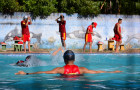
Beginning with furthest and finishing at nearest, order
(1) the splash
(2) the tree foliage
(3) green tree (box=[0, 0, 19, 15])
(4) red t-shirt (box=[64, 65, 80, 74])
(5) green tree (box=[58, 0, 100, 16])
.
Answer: (5) green tree (box=[58, 0, 100, 16]) → (2) the tree foliage → (3) green tree (box=[0, 0, 19, 15]) → (1) the splash → (4) red t-shirt (box=[64, 65, 80, 74])

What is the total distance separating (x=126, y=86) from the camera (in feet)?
21.0

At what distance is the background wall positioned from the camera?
53.6 ft

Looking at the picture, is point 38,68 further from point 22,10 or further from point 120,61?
point 22,10

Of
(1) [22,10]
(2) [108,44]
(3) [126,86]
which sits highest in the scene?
(1) [22,10]

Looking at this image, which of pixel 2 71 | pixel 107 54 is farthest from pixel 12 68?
pixel 107 54

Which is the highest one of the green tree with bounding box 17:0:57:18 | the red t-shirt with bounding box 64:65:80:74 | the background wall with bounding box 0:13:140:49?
the green tree with bounding box 17:0:57:18

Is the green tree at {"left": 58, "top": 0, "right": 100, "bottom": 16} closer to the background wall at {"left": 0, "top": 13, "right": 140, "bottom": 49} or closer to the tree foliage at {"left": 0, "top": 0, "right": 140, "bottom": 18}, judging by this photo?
the tree foliage at {"left": 0, "top": 0, "right": 140, "bottom": 18}

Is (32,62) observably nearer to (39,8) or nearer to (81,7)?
(39,8)

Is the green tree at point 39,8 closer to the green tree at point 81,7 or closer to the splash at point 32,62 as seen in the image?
the green tree at point 81,7

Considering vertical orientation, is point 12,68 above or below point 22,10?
below

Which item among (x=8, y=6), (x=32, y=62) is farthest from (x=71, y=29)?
(x=32, y=62)

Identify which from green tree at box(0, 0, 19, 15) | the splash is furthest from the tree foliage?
the splash

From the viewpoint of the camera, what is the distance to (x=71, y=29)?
16656 mm

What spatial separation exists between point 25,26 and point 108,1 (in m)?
7.23
